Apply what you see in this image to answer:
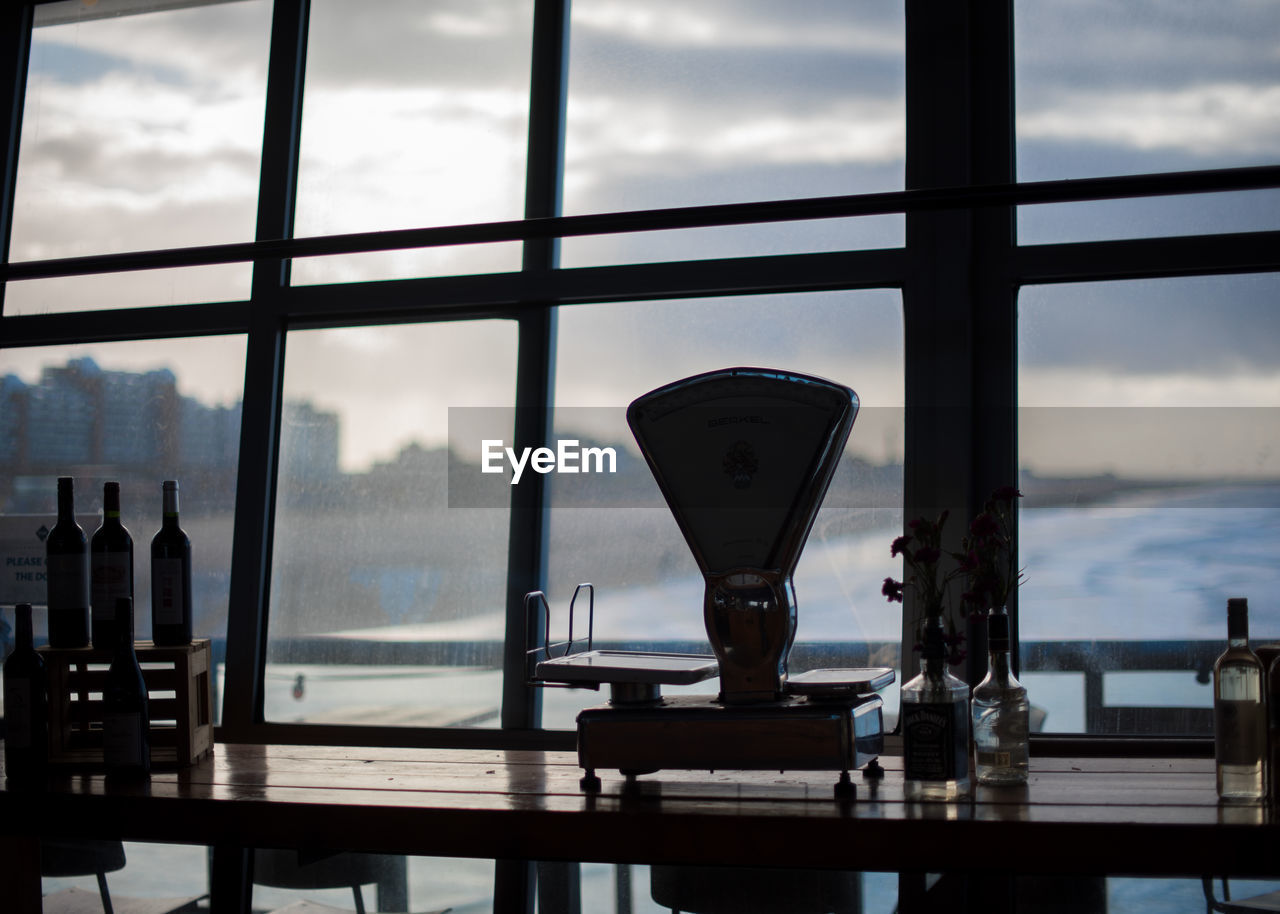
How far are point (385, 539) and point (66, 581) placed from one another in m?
0.90

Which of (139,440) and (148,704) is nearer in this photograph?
(148,704)

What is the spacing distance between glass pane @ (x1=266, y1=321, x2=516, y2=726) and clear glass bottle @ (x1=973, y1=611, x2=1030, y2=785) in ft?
4.04

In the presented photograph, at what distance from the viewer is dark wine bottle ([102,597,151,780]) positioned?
173 cm

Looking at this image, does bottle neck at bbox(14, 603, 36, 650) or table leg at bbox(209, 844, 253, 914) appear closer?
bottle neck at bbox(14, 603, 36, 650)

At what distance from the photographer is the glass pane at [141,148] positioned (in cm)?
287

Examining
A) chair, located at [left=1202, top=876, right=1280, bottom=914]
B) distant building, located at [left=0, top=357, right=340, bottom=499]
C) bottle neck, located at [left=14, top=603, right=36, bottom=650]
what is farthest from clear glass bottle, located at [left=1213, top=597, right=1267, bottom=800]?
distant building, located at [left=0, top=357, right=340, bottom=499]

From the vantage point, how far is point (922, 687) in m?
1.47

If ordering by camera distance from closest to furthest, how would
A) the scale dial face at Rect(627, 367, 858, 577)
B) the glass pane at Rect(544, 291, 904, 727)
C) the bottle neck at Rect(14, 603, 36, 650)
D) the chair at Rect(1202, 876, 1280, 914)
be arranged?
the scale dial face at Rect(627, 367, 858, 577), the bottle neck at Rect(14, 603, 36, 650), the chair at Rect(1202, 876, 1280, 914), the glass pane at Rect(544, 291, 904, 727)

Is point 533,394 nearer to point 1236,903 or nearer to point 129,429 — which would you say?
point 129,429

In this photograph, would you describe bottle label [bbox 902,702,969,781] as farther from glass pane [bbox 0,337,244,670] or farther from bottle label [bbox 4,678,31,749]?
glass pane [bbox 0,337,244,670]

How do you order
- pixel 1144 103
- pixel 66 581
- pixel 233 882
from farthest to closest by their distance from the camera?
pixel 233 882 → pixel 1144 103 → pixel 66 581

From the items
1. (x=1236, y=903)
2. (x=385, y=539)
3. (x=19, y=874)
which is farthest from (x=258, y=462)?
(x=1236, y=903)

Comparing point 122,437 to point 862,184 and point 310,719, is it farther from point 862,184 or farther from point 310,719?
point 862,184

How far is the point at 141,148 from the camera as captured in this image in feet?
9.73
